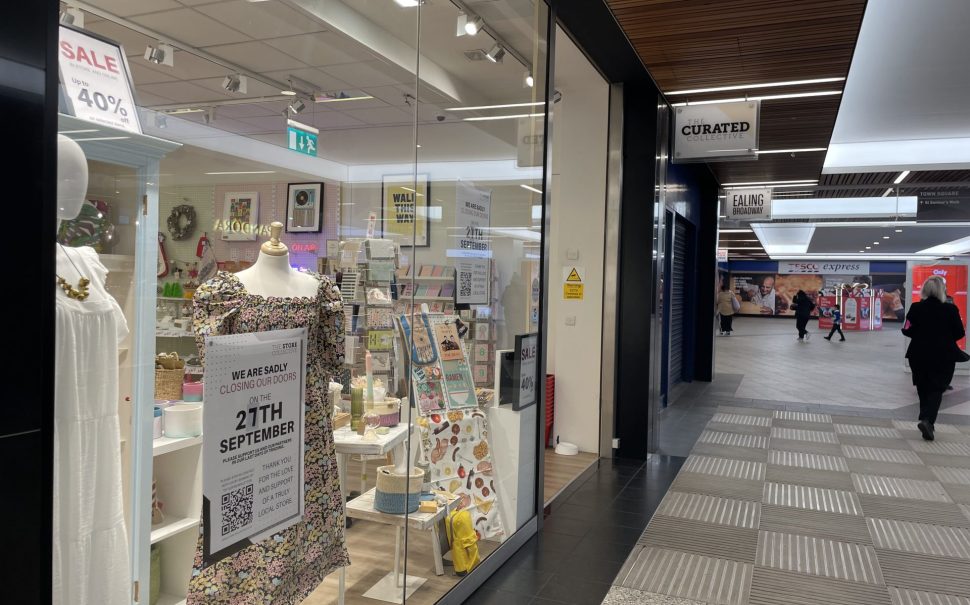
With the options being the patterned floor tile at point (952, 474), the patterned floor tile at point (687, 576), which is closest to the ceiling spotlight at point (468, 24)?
the patterned floor tile at point (687, 576)

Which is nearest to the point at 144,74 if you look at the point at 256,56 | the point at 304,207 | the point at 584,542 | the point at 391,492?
the point at 256,56

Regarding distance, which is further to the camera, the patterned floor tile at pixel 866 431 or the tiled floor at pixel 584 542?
the patterned floor tile at pixel 866 431

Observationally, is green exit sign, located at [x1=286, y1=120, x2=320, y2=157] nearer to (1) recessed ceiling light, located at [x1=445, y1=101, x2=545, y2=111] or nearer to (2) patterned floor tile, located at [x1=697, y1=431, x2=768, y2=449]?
(1) recessed ceiling light, located at [x1=445, y1=101, x2=545, y2=111]

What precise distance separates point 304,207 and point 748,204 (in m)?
9.73

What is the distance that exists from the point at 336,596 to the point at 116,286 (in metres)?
1.44

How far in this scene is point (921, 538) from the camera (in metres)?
3.99

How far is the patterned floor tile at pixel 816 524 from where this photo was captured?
4008 millimetres

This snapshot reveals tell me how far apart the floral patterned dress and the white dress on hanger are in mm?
303

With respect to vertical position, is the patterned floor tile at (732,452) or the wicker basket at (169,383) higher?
the wicker basket at (169,383)

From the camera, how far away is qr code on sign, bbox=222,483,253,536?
1846mm

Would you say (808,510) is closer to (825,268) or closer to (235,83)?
(235,83)

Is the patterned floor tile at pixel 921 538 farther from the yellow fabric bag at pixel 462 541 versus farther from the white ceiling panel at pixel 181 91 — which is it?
the white ceiling panel at pixel 181 91

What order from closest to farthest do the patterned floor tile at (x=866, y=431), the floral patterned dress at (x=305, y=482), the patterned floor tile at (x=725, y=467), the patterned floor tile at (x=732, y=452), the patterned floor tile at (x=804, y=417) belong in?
the floral patterned dress at (x=305, y=482), the patterned floor tile at (x=725, y=467), the patterned floor tile at (x=732, y=452), the patterned floor tile at (x=866, y=431), the patterned floor tile at (x=804, y=417)

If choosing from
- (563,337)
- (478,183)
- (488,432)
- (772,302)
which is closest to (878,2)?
(563,337)
